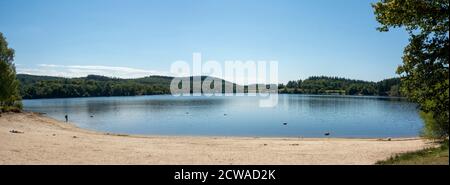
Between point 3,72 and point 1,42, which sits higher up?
point 1,42

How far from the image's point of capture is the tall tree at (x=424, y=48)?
64.6 ft

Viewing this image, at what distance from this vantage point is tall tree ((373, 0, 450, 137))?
19.7m

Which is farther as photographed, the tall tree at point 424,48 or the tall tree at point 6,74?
the tall tree at point 6,74

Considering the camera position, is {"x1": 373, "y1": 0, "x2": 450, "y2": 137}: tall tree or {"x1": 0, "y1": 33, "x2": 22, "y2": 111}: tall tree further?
{"x1": 0, "y1": 33, "x2": 22, "y2": 111}: tall tree

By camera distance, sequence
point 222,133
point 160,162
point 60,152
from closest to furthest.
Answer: point 160,162
point 60,152
point 222,133

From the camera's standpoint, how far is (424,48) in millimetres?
20703

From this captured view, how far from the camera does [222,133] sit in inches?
2514

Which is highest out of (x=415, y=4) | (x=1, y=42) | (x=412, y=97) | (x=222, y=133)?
(x=1, y=42)

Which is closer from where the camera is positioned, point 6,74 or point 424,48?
point 424,48
